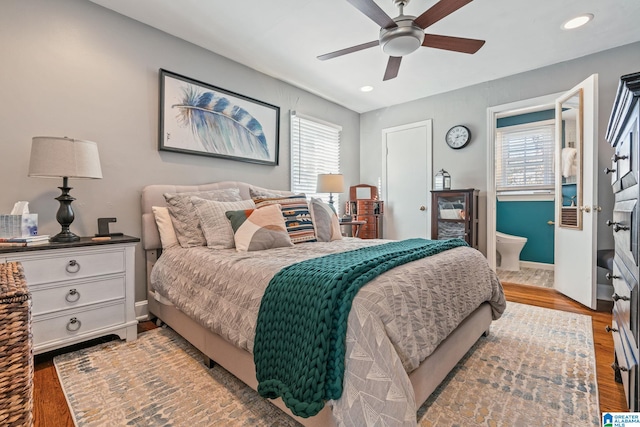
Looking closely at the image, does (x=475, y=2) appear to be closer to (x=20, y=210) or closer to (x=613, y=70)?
(x=613, y=70)

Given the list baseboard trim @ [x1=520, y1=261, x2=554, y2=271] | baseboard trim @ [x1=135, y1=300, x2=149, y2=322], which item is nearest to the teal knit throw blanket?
baseboard trim @ [x1=135, y1=300, x2=149, y2=322]

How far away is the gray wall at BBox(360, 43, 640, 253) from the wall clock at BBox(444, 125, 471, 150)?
0.21ft

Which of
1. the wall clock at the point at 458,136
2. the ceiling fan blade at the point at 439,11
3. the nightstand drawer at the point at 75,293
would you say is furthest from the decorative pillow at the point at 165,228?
the wall clock at the point at 458,136

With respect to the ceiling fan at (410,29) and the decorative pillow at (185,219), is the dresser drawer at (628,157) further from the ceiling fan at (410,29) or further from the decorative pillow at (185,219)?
the decorative pillow at (185,219)

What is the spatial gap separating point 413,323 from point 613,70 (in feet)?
12.5

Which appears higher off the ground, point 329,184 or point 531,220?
point 329,184

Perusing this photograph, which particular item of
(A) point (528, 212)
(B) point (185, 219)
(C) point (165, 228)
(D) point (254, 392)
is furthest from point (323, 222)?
(A) point (528, 212)

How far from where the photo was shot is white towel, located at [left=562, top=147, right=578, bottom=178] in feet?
10.4

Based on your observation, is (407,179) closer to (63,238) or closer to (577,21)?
(577,21)

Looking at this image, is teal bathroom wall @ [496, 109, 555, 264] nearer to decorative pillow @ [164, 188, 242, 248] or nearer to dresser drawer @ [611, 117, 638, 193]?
dresser drawer @ [611, 117, 638, 193]

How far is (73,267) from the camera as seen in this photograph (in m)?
1.94

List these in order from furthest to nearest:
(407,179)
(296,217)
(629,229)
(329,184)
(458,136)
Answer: (407,179), (458,136), (329,184), (296,217), (629,229)

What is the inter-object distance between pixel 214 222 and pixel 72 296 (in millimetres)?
997

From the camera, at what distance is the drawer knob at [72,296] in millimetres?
1924
